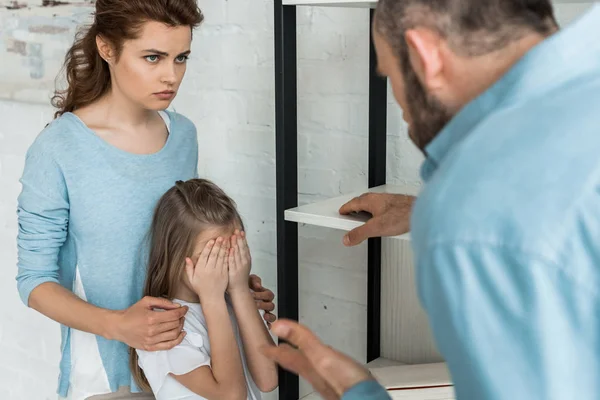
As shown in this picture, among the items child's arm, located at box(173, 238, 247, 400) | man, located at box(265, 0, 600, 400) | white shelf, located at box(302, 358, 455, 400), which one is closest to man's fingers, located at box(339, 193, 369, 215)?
child's arm, located at box(173, 238, 247, 400)

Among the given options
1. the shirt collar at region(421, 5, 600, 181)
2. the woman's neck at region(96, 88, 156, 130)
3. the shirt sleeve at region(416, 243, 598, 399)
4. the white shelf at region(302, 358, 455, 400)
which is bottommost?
the white shelf at region(302, 358, 455, 400)

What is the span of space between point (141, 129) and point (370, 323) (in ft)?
2.45

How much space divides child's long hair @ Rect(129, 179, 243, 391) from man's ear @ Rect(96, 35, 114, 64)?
0.27m

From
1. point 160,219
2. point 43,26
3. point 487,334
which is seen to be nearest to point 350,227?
point 160,219

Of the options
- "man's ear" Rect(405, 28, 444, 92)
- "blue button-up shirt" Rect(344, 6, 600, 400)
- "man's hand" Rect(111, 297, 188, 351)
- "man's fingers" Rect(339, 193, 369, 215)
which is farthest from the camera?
"man's fingers" Rect(339, 193, 369, 215)

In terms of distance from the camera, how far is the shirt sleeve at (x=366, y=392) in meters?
0.81

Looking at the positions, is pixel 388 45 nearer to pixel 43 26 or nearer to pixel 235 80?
pixel 235 80

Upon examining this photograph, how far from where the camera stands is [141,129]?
1.53m

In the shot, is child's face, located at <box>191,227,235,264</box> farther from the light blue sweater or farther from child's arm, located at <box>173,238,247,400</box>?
the light blue sweater

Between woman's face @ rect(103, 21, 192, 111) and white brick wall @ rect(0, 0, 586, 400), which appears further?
white brick wall @ rect(0, 0, 586, 400)

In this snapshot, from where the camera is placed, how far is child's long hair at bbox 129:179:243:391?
4.69 feet

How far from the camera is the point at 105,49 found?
145 centimetres

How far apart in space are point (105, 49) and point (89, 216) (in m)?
0.32

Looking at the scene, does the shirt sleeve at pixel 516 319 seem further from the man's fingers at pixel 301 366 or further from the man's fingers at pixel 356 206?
the man's fingers at pixel 356 206
